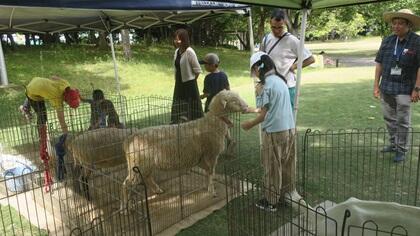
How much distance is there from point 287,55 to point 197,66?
1.79 metres

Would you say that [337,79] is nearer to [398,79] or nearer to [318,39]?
[398,79]

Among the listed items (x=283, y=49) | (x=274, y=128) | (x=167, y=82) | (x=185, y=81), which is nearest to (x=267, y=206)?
(x=274, y=128)

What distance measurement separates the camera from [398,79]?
19.2ft

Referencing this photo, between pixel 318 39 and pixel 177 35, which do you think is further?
pixel 318 39

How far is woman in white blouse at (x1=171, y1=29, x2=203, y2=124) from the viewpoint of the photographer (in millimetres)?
6129

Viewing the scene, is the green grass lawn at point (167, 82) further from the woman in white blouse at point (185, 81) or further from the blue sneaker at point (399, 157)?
the blue sneaker at point (399, 157)

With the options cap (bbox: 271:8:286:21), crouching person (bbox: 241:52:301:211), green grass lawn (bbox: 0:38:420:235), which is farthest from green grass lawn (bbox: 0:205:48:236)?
cap (bbox: 271:8:286:21)

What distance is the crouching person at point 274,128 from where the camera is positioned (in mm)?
4137

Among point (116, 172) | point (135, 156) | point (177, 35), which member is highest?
point (177, 35)

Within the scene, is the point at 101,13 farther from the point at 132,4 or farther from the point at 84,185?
the point at 84,185

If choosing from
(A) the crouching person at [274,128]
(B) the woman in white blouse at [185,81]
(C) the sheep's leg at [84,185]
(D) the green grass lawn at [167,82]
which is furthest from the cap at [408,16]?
(C) the sheep's leg at [84,185]

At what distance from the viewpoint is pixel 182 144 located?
4773 millimetres

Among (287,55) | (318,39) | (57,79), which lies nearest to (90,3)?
(57,79)

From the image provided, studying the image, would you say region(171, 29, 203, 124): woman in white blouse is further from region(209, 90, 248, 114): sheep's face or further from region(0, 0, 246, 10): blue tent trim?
region(209, 90, 248, 114): sheep's face
